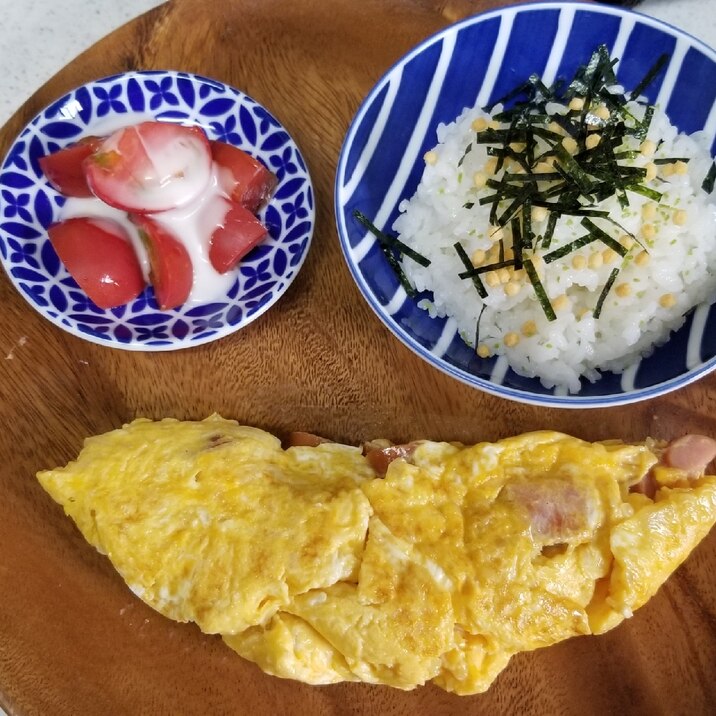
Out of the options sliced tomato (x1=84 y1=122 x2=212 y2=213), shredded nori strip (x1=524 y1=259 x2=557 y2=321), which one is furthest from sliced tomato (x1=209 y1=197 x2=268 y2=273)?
shredded nori strip (x1=524 y1=259 x2=557 y2=321)

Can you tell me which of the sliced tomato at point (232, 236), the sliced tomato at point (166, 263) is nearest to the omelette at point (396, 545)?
the sliced tomato at point (166, 263)

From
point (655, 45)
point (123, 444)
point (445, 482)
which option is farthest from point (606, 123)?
point (123, 444)

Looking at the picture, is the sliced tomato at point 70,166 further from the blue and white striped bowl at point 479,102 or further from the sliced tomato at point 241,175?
the blue and white striped bowl at point 479,102

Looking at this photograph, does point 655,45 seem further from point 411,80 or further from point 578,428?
point 578,428

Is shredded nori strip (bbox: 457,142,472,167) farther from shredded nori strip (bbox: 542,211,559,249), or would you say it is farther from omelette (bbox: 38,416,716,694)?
omelette (bbox: 38,416,716,694)

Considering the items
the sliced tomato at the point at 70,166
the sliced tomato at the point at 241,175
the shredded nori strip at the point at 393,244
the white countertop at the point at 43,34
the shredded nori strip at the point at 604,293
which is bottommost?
the shredded nori strip at the point at 604,293

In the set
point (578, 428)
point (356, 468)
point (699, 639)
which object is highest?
point (356, 468)
